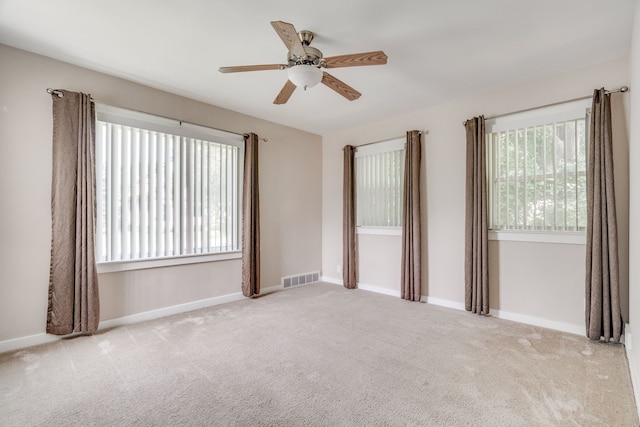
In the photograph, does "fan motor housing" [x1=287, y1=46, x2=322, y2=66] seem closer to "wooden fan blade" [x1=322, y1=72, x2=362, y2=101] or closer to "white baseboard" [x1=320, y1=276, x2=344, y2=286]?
"wooden fan blade" [x1=322, y1=72, x2=362, y2=101]

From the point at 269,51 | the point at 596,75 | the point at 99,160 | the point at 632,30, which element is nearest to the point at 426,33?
the point at 269,51

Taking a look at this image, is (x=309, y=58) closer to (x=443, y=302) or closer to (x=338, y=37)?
(x=338, y=37)

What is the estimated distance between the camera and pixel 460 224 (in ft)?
12.7

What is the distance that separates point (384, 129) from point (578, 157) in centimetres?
245

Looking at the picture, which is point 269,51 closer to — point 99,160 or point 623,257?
point 99,160

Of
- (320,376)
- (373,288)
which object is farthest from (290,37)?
(373,288)

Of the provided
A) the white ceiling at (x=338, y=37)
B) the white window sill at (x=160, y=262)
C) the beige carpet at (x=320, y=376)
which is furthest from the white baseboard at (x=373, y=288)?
the white ceiling at (x=338, y=37)

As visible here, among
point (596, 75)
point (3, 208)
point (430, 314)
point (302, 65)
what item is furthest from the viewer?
point (430, 314)

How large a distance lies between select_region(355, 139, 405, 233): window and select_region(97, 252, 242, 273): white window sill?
2149 millimetres

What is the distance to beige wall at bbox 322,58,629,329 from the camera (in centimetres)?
299

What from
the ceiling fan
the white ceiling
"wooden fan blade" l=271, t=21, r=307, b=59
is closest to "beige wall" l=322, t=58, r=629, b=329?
the white ceiling

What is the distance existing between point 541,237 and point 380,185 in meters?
2.23

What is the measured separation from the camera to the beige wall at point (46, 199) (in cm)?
265

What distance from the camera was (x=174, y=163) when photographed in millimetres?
3682
